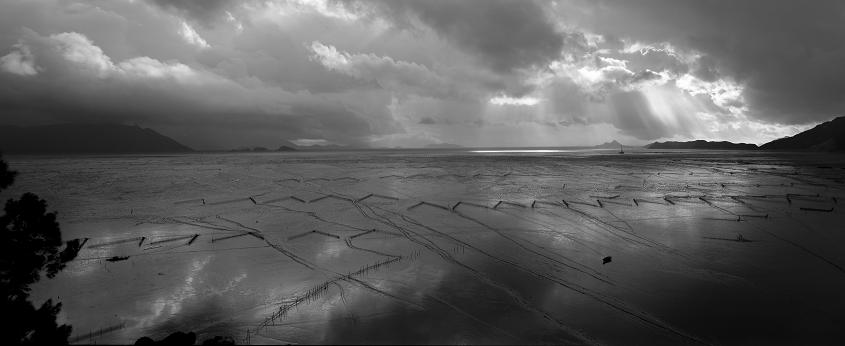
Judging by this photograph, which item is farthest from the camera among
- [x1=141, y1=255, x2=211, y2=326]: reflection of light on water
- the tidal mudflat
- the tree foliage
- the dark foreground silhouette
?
[x1=141, y1=255, x2=211, y2=326]: reflection of light on water

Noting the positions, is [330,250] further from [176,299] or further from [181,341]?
[181,341]

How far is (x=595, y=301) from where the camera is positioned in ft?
35.8

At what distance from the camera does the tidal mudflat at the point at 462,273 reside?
949cm

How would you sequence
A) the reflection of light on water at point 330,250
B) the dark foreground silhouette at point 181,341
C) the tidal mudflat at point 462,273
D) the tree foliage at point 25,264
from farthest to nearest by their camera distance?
1. the reflection of light on water at point 330,250
2. the tidal mudflat at point 462,273
3. the dark foreground silhouette at point 181,341
4. the tree foliage at point 25,264

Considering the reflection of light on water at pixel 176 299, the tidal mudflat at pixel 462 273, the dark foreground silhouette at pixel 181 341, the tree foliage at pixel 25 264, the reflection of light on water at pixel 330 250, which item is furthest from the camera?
the reflection of light on water at pixel 330 250

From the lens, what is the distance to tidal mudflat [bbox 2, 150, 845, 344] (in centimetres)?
949

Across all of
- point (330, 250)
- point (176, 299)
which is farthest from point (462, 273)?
point (176, 299)

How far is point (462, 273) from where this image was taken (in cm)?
1341

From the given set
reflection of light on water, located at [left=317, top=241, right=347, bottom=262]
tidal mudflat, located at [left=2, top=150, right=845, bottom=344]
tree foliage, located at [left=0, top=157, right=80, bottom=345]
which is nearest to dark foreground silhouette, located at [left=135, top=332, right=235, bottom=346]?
tidal mudflat, located at [left=2, top=150, right=845, bottom=344]

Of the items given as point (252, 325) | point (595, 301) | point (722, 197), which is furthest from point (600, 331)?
point (722, 197)

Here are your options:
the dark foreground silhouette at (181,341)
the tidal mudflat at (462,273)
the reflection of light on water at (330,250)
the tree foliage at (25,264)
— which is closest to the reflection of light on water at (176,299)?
the tidal mudflat at (462,273)

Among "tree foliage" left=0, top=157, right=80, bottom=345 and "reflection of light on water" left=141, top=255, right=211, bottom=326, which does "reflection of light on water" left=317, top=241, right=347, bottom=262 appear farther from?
"tree foliage" left=0, top=157, right=80, bottom=345

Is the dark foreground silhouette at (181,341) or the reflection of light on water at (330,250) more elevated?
the dark foreground silhouette at (181,341)

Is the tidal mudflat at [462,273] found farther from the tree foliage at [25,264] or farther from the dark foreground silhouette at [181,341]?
the tree foliage at [25,264]
